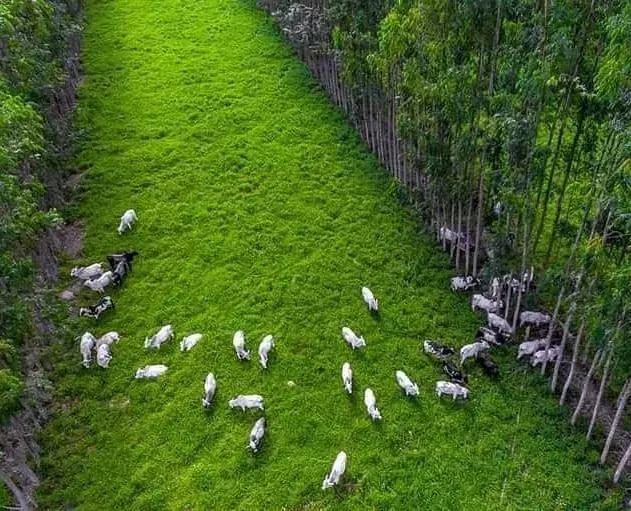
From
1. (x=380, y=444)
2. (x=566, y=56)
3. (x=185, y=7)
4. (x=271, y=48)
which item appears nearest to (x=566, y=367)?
(x=380, y=444)

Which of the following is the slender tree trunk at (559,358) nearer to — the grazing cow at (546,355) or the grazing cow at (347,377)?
the grazing cow at (546,355)

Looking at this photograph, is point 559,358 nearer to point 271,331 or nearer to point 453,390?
point 453,390

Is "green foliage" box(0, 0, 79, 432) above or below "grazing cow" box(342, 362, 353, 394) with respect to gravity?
above

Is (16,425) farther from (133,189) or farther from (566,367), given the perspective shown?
(566,367)

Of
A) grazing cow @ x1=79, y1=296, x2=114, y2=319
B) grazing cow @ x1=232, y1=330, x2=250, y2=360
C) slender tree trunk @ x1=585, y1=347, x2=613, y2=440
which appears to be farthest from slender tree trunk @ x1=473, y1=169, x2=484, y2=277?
grazing cow @ x1=79, y1=296, x2=114, y2=319

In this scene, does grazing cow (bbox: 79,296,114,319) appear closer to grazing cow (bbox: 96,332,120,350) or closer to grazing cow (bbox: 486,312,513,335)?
grazing cow (bbox: 96,332,120,350)
